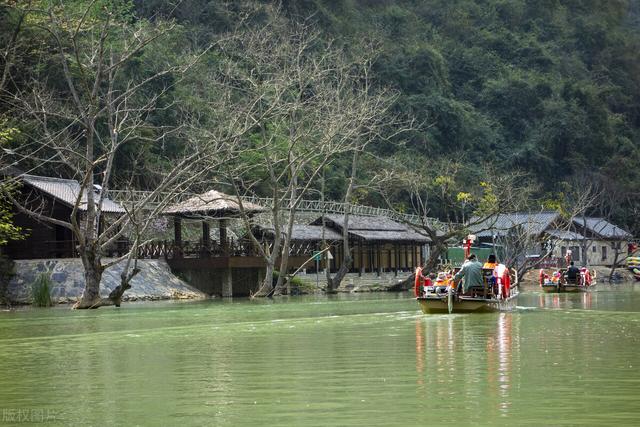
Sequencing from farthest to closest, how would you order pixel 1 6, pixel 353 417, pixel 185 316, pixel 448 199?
pixel 448 199, pixel 1 6, pixel 185 316, pixel 353 417

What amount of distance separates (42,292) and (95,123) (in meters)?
14.5

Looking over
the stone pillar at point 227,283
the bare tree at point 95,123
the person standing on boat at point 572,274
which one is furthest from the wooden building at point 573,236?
the bare tree at point 95,123

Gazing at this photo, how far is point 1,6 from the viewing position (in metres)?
49.6

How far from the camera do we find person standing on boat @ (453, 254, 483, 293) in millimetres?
30609

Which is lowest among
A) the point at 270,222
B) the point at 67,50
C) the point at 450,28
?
the point at 270,222

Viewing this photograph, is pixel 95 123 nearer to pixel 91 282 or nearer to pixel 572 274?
pixel 91 282

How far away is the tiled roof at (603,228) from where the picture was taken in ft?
274

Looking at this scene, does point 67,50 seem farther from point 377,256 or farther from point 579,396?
point 579,396

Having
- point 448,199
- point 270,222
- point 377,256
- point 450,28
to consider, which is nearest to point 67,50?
point 270,222

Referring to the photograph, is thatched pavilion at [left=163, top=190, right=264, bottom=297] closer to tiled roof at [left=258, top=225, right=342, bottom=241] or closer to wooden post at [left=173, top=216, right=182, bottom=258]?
wooden post at [left=173, top=216, right=182, bottom=258]

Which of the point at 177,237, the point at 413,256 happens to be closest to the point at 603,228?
the point at 413,256

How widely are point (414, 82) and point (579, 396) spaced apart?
266 ft

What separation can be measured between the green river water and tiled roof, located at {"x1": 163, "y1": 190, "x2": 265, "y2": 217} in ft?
67.9

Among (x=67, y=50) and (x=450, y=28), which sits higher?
(x=450, y=28)
